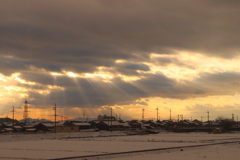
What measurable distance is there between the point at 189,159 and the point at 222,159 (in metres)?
2.90

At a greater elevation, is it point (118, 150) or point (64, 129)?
point (118, 150)

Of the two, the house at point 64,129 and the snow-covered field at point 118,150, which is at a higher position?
the snow-covered field at point 118,150

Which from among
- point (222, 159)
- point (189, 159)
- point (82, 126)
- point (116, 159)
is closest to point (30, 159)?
point (116, 159)

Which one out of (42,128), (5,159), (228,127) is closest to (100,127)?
(42,128)

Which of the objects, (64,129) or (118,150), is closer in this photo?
(118,150)

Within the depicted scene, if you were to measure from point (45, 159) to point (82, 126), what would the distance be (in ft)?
321

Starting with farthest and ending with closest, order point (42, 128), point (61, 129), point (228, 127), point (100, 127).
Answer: point (100, 127), point (42, 128), point (228, 127), point (61, 129)

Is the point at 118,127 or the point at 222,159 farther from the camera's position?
the point at 118,127

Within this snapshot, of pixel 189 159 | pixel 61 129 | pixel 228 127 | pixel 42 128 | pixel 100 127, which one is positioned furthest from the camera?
pixel 100 127

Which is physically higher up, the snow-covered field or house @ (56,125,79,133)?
the snow-covered field

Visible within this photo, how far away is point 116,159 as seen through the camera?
84.5ft

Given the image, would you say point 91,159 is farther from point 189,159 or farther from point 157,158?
point 189,159

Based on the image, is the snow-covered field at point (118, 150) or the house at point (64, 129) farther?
the house at point (64, 129)

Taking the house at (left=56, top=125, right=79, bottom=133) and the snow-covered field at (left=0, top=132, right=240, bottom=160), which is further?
the house at (left=56, top=125, right=79, bottom=133)
